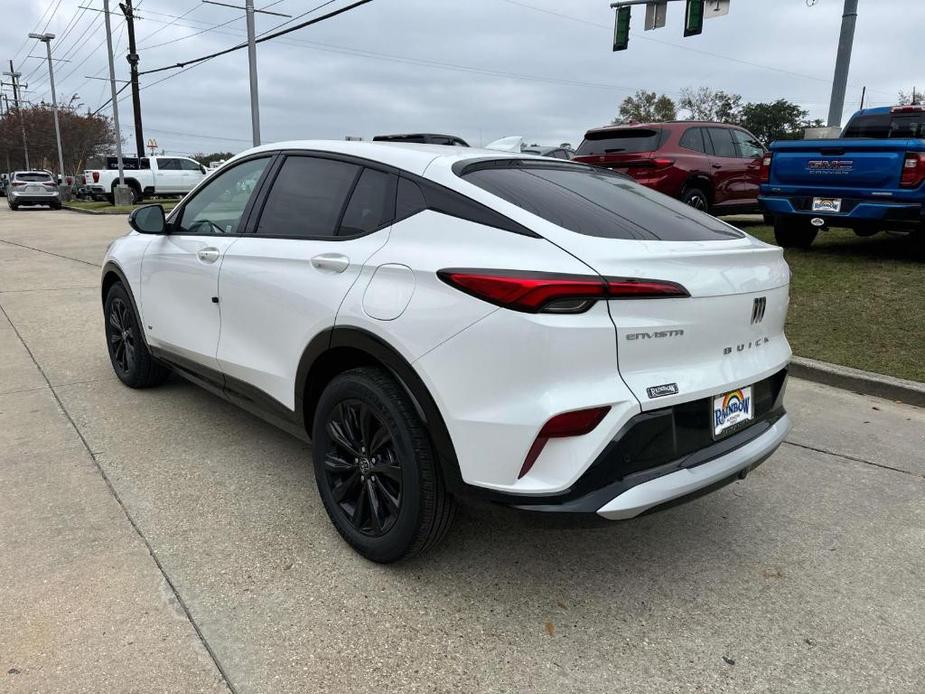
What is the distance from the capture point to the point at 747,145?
1204 centimetres

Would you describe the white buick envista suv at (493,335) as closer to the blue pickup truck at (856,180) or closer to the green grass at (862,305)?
the green grass at (862,305)

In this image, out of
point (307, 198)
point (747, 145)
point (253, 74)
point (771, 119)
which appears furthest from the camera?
point (771, 119)

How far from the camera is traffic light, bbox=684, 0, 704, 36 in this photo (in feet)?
56.5

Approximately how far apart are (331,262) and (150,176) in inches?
1201

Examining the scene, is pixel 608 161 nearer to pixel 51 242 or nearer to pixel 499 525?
pixel 499 525

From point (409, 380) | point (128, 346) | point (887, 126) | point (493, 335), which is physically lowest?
point (128, 346)

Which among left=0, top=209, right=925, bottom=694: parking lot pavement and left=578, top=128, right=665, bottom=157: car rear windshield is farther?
left=578, top=128, right=665, bottom=157: car rear windshield

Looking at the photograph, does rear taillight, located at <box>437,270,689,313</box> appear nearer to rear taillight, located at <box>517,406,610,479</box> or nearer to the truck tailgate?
rear taillight, located at <box>517,406,610,479</box>

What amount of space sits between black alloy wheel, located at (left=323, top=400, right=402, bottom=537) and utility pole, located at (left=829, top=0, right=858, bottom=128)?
40.4 ft

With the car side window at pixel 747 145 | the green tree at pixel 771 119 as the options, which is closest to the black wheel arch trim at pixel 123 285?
the car side window at pixel 747 145

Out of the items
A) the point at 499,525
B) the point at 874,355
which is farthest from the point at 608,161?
the point at 499,525

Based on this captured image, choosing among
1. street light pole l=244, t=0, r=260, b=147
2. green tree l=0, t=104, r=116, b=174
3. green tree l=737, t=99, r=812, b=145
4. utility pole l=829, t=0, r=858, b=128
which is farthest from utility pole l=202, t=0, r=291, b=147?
green tree l=737, t=99, r=812, b=145

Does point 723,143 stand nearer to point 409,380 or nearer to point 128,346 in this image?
point 128,346

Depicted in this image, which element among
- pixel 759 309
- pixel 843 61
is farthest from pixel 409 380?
pixel 843 61
